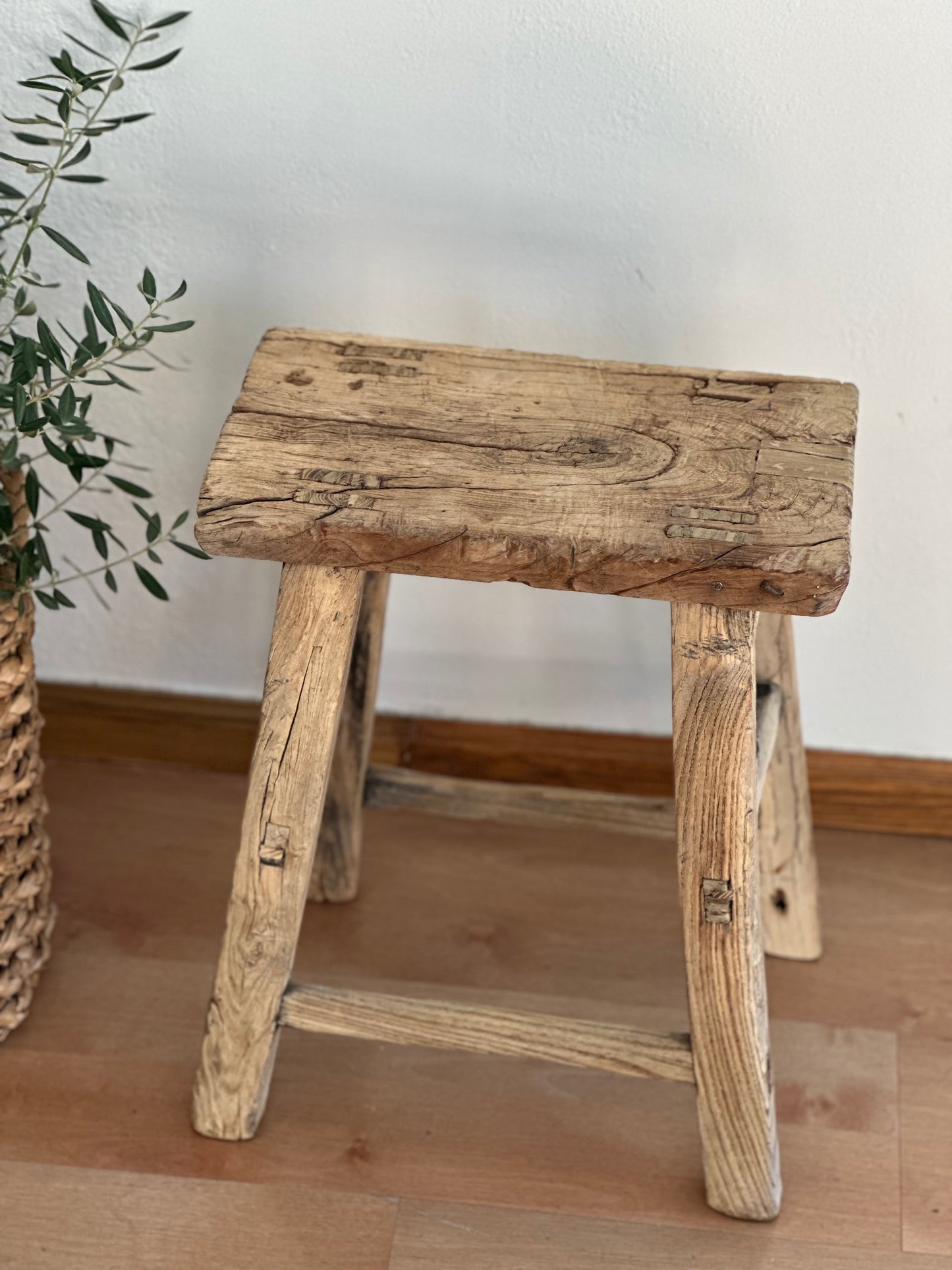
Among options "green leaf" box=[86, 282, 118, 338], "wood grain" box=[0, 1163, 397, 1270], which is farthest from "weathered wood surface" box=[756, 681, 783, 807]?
"green leaf" box=[86, 282, 118, 338]

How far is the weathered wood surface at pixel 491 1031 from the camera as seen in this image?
3.23 feet

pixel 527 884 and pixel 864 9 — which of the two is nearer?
pixel 864 9

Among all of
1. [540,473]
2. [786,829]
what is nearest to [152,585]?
[540,473]

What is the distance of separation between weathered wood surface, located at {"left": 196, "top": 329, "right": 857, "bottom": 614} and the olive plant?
118mm

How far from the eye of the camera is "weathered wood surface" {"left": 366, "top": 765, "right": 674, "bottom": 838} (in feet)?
4.05

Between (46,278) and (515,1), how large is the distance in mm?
516

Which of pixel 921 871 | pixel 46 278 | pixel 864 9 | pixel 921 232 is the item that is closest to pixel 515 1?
pixel 864 9

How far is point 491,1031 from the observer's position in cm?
100

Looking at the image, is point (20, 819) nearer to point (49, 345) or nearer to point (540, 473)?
point (49, 345)

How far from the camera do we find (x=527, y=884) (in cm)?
139

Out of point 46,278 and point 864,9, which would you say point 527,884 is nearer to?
point 46,278

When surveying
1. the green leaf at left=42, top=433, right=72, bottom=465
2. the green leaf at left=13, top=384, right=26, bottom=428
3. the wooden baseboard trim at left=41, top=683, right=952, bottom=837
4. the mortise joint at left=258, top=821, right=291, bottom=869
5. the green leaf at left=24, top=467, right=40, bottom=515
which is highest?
the green leaf at left=13, top=384, right=26, bottom=428

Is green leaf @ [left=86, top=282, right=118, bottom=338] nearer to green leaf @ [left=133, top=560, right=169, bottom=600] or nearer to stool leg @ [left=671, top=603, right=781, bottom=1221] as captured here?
green leaf @ [left=133, top=560, right=169, bottom=600]

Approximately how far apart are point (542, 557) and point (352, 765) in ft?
1.58
